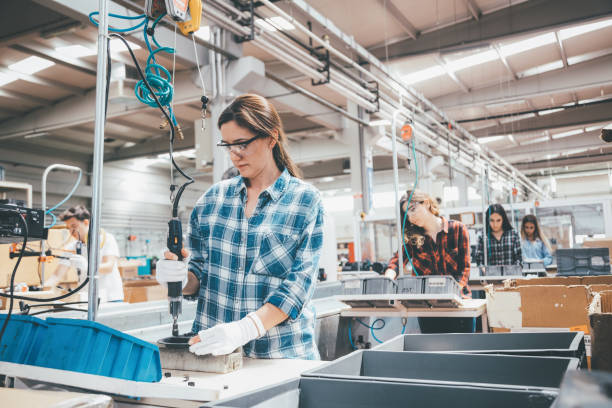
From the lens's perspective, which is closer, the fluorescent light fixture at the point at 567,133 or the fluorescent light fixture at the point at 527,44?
the fluorescent light fixture at the point at 527,44

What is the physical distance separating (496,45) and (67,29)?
4.83 m

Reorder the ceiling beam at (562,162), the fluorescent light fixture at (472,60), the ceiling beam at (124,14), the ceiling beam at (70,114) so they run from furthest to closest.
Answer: the ceiling beam at (562,162), the fluorescent light fixture at (472,60), the ceiling beam at (70,114), the ceiling beam at (124,14)

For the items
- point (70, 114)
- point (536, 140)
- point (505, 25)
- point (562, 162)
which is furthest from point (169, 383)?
point (562, 162)

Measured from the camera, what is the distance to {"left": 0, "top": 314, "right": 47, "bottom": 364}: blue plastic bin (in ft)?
2.85

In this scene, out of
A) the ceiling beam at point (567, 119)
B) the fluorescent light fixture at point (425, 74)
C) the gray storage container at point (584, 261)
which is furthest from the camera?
the ceiling beam at point (567, 119)

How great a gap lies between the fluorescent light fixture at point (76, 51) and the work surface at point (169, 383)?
483 centimetres

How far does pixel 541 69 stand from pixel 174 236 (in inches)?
289

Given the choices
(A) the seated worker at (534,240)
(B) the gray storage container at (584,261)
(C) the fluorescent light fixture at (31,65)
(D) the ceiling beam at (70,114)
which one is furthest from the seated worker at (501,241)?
(C) the fluorescent light fixture at (31,65)

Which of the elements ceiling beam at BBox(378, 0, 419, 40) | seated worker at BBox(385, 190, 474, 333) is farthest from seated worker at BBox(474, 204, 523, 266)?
ceiling beam at BBox(378, 0, 419, 40)

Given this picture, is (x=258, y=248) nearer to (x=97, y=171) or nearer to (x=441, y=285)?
(x=97, y=171)

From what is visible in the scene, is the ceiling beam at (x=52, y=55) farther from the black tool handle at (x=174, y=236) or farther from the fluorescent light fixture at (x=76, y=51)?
the black tool handle at (x=174, y=236)

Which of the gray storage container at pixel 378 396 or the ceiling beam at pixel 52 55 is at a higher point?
the ceiling beam at pixel 52 55

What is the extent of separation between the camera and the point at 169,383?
0.81 metres

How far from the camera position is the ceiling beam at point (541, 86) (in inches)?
265
